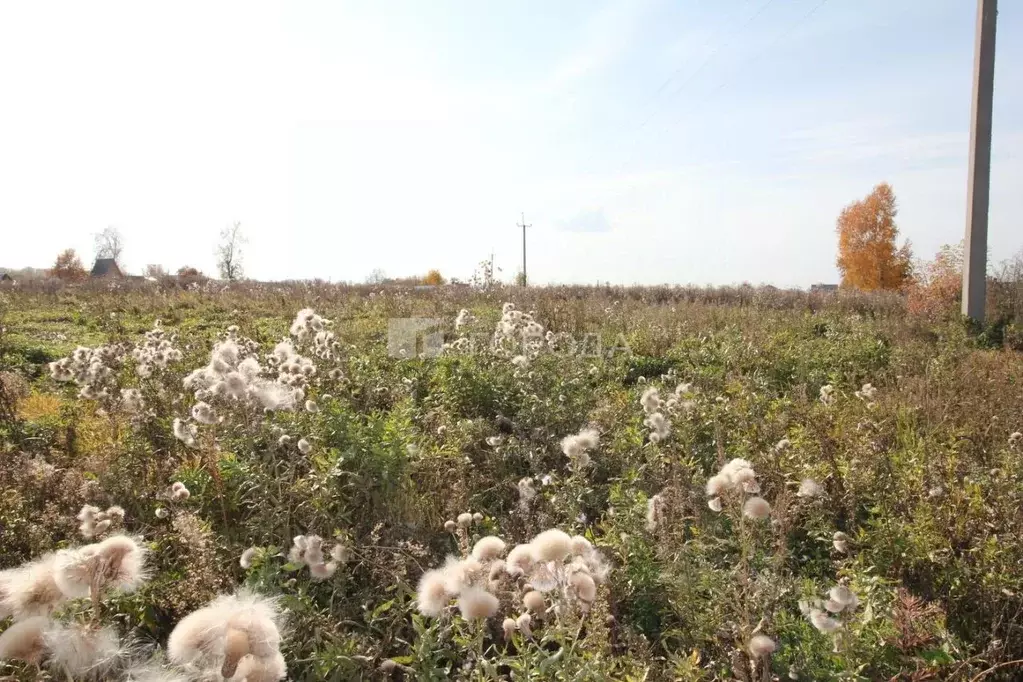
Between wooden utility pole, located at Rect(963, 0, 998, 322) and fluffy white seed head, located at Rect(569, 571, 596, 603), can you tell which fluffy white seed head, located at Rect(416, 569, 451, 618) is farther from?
wooden utility pole, located at Rect(963, 0, 998, 322)

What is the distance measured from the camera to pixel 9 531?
333 cm

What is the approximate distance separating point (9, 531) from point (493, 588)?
2.76 m

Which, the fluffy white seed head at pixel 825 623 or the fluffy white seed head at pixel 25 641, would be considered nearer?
the fluffy white seed head at pixel 25 641

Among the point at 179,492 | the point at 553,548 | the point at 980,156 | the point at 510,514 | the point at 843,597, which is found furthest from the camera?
the point at 980,156

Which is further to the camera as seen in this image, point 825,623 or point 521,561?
point 825,623

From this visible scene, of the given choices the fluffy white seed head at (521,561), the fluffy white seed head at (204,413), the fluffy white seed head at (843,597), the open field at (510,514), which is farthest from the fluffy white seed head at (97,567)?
the fluffy white seed head at (843,597)

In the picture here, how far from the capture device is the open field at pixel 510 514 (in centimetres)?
227

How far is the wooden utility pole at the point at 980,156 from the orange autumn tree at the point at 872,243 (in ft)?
94.3

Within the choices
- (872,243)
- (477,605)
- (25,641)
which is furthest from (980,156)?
(872,243)

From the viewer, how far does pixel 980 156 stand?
36.1 feet

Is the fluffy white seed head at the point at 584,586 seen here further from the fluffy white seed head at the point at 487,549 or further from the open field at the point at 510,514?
the fluffy white seed head at the point at 487,549

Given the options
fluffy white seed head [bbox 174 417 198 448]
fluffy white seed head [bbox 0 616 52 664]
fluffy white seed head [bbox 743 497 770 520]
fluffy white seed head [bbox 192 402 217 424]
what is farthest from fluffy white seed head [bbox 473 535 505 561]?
fluffy white seed head [bbox 174 417 198 448]

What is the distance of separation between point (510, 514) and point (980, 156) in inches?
446

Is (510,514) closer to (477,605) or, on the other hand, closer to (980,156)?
(477,605)
